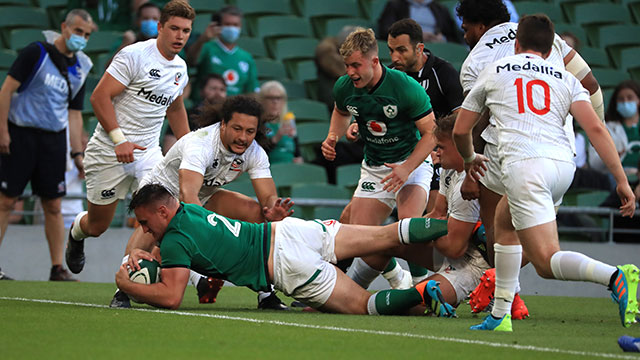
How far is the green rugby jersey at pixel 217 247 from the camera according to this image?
553 cm

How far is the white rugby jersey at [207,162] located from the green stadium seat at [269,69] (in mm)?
5795

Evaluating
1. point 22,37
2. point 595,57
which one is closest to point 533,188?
point 22,37

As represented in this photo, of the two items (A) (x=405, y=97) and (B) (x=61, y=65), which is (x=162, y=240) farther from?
(B) (x=61, y=65)

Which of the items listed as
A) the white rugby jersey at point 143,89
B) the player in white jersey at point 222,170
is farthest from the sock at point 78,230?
the player in white jersey at point 222,170

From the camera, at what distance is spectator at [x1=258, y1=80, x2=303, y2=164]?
1063cm

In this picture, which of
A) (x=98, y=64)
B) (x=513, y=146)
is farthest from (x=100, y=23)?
(x=513, y=146)

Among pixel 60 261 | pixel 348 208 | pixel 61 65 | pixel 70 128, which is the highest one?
pixel 61 65

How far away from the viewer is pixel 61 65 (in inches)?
347

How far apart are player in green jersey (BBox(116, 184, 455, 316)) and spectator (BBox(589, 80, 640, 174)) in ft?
19.0

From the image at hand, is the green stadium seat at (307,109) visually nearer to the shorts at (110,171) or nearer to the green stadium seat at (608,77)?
the green stadium seat at (608,77)

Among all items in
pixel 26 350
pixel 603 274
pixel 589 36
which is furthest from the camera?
pixel 589 36

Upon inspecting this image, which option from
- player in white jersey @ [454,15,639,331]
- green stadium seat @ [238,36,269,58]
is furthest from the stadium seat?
player in white jersey @ [454,15,639,331]

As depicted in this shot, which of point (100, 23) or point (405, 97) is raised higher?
point (100, 23)

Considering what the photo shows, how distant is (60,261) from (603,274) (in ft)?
19.3
